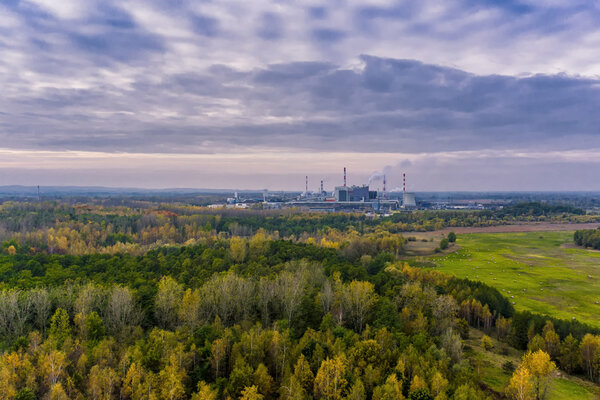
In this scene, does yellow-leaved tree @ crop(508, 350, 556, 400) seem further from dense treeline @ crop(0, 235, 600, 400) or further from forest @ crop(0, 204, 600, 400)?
dense treeline @ crop(0, 235, 600, 400)

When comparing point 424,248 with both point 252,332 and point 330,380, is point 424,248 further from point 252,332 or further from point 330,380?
point 330,380

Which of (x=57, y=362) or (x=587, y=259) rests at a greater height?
(x=57, y=362)

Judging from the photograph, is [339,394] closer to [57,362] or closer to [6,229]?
[57,362]

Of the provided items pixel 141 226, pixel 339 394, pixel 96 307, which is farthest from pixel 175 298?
pixel 141 226

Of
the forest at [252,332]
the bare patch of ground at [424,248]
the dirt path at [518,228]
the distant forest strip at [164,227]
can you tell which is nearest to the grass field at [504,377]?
the forest at [252,332]

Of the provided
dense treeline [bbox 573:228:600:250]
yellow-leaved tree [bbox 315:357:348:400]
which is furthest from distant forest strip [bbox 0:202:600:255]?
yellow-leaved tree [bbox 315:357:348:400]

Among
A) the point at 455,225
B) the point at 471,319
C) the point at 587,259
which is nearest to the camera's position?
the point at 471,319

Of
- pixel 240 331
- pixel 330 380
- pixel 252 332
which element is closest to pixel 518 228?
pixel 240 331
